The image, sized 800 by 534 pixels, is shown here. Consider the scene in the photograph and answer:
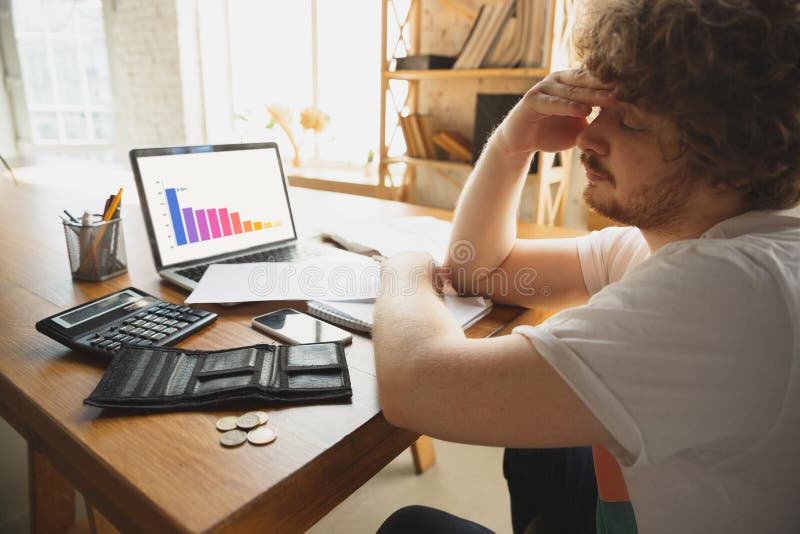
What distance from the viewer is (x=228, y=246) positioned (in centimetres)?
105

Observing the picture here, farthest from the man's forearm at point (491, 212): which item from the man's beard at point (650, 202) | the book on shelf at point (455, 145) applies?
the book on shelf at point (455, 145)

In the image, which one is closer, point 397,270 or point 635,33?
point 635,33

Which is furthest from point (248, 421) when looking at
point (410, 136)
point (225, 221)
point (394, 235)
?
point (410, 136)

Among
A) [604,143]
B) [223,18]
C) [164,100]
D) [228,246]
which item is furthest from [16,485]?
[223,18]

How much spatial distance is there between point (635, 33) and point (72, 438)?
69 cm

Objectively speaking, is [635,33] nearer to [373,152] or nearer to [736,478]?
[736,478]

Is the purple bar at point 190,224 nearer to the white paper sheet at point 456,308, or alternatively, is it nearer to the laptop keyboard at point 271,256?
the laptop keyboard at point 271,256

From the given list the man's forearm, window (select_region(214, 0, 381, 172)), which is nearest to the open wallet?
the man's forearm

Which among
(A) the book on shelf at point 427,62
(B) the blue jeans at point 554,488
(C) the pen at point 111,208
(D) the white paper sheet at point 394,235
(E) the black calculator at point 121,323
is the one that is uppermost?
(A) the book on shelf at point 427,62

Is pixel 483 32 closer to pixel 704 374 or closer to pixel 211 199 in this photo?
pixel 211 199

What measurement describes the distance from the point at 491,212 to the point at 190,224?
1.85ft

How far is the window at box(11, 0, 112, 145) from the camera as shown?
4133 millimetres

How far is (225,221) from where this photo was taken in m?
Result: 1.06

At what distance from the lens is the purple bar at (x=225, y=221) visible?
1051 mm
